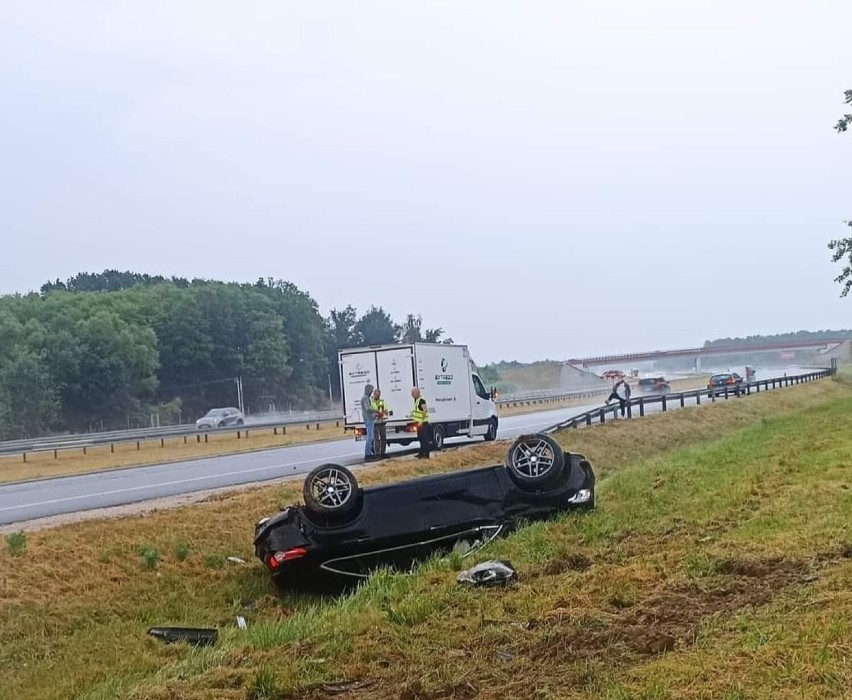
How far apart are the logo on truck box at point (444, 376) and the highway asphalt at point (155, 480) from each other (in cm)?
177

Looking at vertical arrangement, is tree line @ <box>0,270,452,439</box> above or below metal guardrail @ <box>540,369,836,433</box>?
above

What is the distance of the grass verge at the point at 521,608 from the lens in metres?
5.14

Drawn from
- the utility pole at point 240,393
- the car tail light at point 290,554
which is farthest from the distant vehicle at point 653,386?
the car tail light at point 290,554

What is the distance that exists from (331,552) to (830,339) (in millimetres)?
120278

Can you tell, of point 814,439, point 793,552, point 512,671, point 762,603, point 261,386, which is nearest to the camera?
point 512,671

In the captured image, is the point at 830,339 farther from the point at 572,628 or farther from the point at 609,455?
the point at 572,628

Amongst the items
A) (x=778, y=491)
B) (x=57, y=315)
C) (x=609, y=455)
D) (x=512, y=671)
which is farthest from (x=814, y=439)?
(x=57, y=315)

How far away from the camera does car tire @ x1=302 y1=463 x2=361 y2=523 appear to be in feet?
34.0

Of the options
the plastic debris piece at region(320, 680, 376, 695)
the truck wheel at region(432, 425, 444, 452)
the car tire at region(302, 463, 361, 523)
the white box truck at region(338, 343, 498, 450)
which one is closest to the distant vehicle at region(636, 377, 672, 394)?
the white box truck at region(338, 343, 498, 450)

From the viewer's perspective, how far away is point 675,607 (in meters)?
6.16

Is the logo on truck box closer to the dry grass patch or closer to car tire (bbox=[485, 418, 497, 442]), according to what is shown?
car tire (bbox=[485, 418, 497, 442])

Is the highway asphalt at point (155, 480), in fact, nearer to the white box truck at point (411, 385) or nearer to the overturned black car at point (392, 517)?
the white box truck at point (411, 385)

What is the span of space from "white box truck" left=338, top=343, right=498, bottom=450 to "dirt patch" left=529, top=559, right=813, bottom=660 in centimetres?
1804

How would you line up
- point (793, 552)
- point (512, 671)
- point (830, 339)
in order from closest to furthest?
point (512, 671) < point (793, 552) < point (830, 339)
